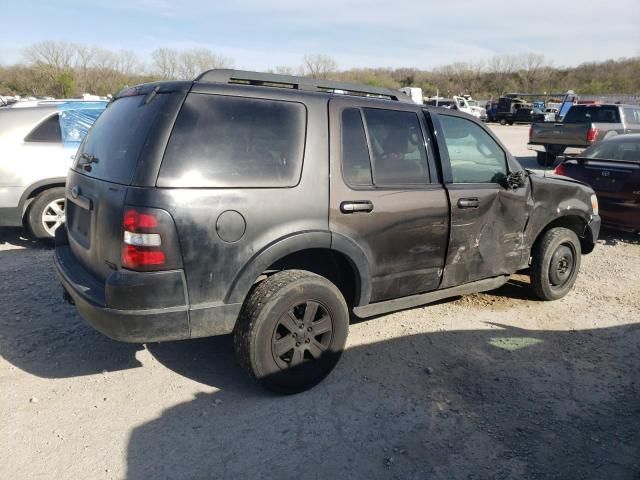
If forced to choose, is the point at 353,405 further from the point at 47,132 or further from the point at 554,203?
the point at 47,132

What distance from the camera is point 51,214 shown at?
608 cm

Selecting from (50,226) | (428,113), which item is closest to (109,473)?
(428,113)

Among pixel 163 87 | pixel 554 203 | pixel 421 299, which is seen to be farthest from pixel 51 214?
pixel 554 203

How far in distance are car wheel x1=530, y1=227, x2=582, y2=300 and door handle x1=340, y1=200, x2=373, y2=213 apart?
7.47 feet

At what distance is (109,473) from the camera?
8.13 feet

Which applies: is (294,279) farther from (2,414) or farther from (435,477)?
(2,414)

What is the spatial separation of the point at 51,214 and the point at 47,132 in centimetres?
103

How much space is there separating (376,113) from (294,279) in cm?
136

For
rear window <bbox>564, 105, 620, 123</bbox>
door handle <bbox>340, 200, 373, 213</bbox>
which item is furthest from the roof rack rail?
rear window <bbox>564, 105, 620, 123</bbox>

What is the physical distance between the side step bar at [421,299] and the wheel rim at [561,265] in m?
0.67

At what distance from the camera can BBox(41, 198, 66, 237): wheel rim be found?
602 centimetres

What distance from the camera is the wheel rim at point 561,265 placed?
15.6 feet

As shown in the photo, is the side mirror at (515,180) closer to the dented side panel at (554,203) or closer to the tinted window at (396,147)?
the dented side panel at (554,203)

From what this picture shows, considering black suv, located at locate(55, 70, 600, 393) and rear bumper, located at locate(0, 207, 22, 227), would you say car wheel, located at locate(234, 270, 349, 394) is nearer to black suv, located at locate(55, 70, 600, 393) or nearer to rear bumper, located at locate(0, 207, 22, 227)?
black suv, located at locate(55, 70, 600, 393)
